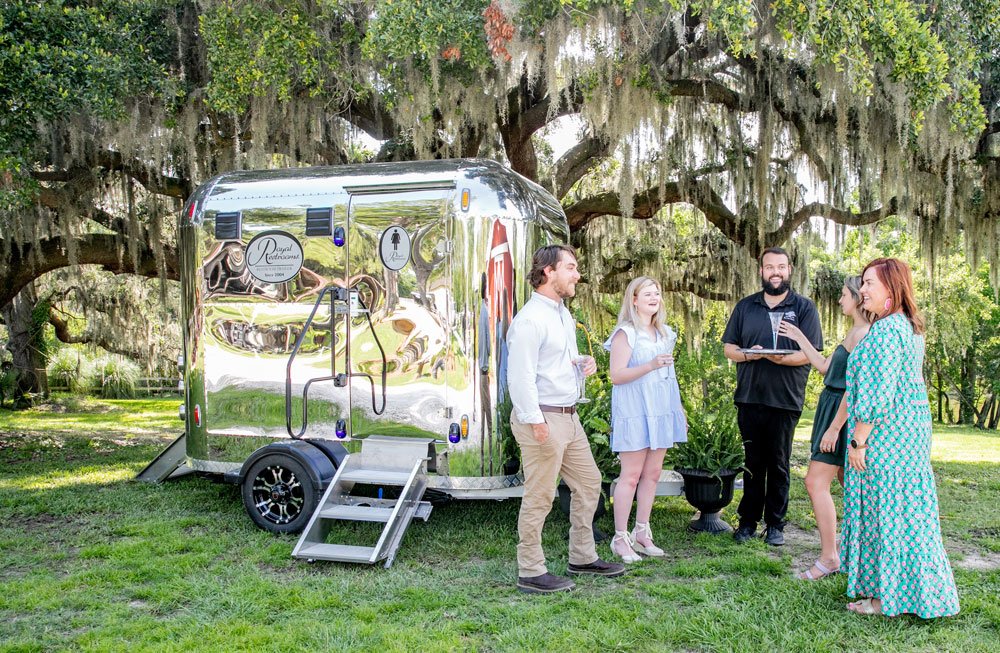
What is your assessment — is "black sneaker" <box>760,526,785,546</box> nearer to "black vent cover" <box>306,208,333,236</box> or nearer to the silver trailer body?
the silver trailer body

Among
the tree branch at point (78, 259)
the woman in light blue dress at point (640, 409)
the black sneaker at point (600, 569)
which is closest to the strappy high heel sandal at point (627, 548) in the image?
the woman in light blue dress at point (640, 409)

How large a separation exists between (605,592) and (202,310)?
342cm

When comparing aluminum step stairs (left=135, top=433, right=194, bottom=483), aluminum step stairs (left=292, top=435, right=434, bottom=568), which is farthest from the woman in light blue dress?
aluminum step stairs (left=135, top=433, right=194, bottom=483)

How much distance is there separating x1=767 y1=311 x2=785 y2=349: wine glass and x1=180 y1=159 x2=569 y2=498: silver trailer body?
1.54 metres

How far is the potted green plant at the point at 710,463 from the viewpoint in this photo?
5277 millimetres

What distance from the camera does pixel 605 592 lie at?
420cm

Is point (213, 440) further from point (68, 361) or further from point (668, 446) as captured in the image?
point (68, 361)

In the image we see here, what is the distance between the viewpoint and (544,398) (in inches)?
162

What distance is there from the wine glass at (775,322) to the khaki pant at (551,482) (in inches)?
55.3

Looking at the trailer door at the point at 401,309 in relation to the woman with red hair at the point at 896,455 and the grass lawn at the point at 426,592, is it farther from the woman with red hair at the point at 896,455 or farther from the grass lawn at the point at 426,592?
the woman with red hair at the point at 896,455

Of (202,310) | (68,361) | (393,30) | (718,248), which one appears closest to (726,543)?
(202,310)

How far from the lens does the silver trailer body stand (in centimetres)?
512

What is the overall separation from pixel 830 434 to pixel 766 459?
104 cm

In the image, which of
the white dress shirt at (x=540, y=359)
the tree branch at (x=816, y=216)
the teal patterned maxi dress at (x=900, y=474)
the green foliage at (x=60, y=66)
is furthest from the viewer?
the tree branch at (x=816, y=216)
